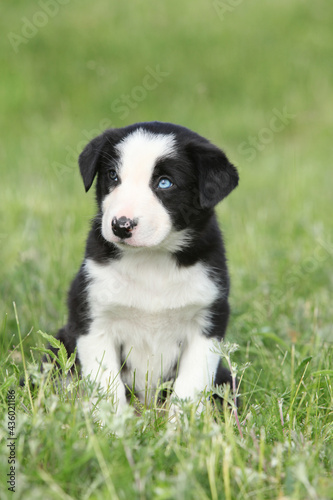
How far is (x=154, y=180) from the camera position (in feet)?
9.88

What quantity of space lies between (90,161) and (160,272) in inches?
26.7

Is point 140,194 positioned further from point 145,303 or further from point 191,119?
point 191,119

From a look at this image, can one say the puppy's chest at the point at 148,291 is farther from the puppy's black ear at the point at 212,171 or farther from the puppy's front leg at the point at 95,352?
the puppy's black ear at the point at 212,171

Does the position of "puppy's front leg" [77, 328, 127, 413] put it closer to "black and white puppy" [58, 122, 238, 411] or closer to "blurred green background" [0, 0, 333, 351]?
"black and white puppy" [58, 122, 238, 411]

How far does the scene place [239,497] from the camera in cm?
194

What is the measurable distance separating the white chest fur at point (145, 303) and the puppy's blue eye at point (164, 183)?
1.24ft

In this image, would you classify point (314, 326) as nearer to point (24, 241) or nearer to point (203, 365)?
point (203, 365)

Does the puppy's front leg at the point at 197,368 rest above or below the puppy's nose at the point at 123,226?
below

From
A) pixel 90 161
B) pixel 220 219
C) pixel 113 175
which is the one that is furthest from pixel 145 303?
pixel 220 219

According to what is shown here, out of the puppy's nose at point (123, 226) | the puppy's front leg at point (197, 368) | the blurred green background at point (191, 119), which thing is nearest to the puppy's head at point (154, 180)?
the puppy's nose at point (123, 226)

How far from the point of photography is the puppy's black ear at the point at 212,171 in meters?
3.09

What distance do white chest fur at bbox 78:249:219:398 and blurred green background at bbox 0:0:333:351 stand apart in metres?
0.89

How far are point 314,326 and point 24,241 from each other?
8.97 feet

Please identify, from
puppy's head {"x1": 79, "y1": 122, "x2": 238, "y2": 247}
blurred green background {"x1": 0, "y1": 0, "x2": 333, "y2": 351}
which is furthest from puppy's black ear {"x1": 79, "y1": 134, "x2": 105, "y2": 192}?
blurred green background {"x1": 0, "y1": 0, "x2": 333, "y2": 351}
